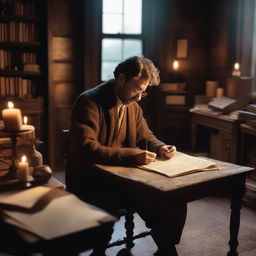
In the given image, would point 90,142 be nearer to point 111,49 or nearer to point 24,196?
point 24,196

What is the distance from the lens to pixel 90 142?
2.30m

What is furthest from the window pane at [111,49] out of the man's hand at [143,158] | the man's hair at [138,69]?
the man's hand at [143,158]

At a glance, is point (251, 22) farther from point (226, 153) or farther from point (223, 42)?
point (226, 153)

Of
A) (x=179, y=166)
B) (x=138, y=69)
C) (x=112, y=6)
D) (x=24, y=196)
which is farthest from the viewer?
(x=112, y=6)

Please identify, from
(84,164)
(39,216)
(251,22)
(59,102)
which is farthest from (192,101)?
(39,216)

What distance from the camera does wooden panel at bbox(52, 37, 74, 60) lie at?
498 centimetres

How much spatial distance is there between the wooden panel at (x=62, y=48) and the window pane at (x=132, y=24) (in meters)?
0.77

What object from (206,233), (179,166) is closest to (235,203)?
(179,166)

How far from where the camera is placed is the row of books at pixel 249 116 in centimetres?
390

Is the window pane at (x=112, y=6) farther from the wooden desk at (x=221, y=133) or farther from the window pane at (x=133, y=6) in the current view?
the wooden desk at (x=221, y=133)

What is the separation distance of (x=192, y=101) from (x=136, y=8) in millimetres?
1348

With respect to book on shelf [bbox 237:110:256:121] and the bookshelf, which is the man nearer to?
book on shelf [bbox 237:110:256:121]

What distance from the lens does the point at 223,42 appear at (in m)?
5.34

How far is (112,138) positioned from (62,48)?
2.71 meters
